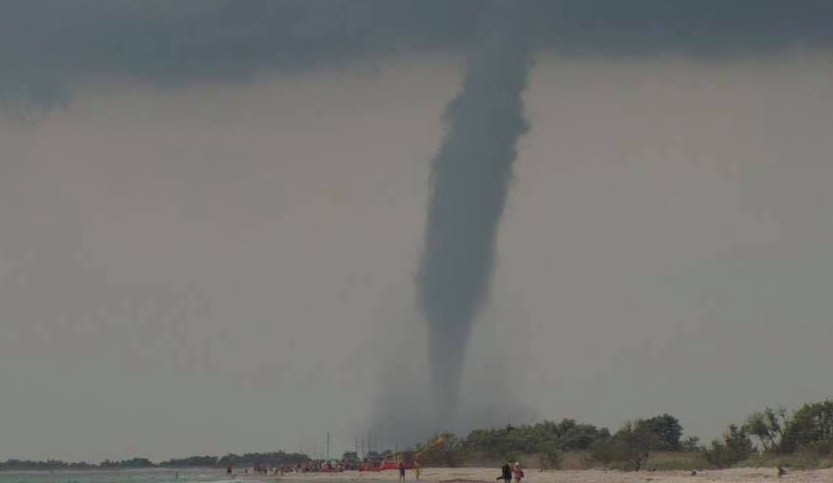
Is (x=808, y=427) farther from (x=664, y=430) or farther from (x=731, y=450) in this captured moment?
(x=664, y=430)

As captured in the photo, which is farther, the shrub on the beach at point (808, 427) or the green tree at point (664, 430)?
the green tree at point (664, 430)

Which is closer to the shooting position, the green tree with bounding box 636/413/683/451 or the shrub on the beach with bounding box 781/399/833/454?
the shrub on the beach with bounding box 781/399/833/454

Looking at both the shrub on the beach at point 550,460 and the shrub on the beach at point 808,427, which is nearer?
the shrub on the beach at point 808,427

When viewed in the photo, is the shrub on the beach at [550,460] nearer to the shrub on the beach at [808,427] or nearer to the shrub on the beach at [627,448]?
the shrub on the beach at [627,448]

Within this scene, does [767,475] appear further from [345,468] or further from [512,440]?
[345,468]

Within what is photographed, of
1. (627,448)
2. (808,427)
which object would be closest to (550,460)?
(627,448)

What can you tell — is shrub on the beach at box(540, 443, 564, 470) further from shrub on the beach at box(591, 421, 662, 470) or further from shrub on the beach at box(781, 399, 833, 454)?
shrub on the beach at box(781, 399, 833, 454)

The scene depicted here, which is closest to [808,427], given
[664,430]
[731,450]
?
[731,450]

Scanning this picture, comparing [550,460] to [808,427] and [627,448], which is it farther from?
[808,427]

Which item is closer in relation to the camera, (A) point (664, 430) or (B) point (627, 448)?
(B) point (627, 448)

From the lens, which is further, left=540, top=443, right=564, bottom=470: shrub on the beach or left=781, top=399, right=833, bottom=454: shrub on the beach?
left=540, top=443, right=564, bottom=470: shrub on the beach

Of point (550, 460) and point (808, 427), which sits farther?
point (550, 460)

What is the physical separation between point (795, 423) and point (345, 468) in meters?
82.0

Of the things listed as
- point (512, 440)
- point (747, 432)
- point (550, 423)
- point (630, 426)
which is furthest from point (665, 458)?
point (550, 423)
